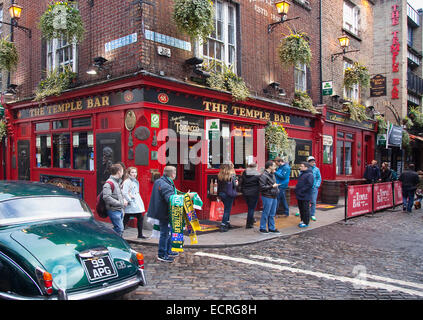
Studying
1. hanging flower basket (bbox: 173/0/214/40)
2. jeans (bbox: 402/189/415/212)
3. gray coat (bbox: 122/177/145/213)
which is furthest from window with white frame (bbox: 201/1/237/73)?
jeans (bbox: 402/189/415/212)

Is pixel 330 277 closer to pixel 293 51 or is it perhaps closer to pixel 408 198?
pixel 293 51

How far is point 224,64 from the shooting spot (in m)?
11.6

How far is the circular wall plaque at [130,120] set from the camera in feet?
30.6

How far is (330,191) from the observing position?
587 inches

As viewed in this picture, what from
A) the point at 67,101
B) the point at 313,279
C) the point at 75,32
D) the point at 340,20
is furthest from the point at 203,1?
the point at 340,20

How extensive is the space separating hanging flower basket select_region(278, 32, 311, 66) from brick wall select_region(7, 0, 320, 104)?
21.6 inches

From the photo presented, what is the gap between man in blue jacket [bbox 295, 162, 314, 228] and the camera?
9500mm

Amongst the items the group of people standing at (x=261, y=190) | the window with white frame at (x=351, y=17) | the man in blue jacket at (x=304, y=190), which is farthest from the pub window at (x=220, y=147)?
the window with white frame at (x=351, y=17)

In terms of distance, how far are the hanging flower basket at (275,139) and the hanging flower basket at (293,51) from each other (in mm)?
2482

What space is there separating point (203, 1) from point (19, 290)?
829cm

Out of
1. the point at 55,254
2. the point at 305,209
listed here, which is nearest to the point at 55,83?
the point at 305,209

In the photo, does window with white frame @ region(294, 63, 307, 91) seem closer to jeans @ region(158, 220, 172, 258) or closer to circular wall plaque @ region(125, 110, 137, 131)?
circular wall plaque @ region(125, 110, 137, 131)

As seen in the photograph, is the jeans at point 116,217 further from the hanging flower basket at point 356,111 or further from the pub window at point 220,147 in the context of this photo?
the hanging flower basket at point 356,111
